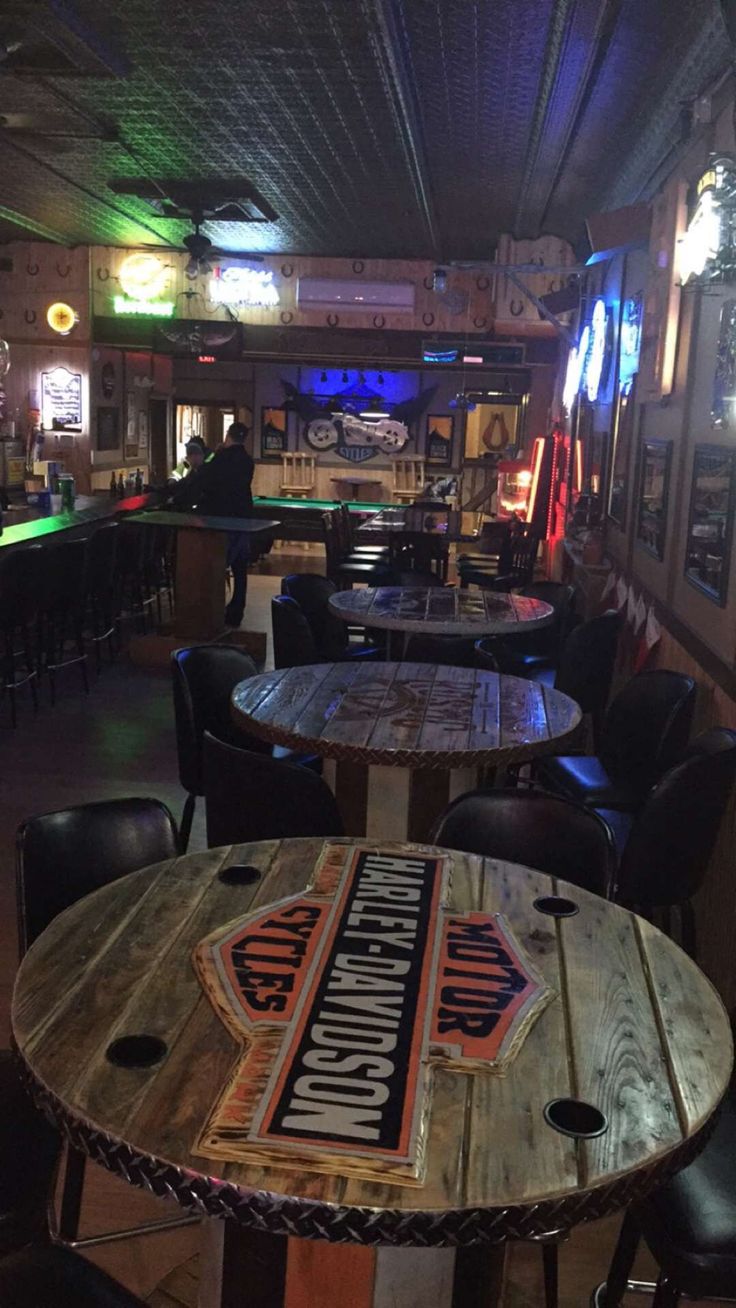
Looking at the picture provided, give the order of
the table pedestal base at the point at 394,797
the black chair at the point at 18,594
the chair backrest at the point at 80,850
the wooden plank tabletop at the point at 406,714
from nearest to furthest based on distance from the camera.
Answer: the chair backrest at the point at 80,850
the wooden plank tabletop at the point at 406,714
the table pedestal base at the point at 394,797
the black chair at the point at 18,594

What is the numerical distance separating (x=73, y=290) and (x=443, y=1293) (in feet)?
37.8

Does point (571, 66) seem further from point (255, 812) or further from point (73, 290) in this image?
point (73, 290)

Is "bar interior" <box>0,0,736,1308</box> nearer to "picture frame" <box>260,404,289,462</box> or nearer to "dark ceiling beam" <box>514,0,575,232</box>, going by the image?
"dark ceiling beam" <box>514,0,575,232</box>

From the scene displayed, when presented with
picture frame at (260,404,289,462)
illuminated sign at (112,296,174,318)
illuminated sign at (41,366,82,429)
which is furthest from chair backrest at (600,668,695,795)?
picture frame at (260,404,289,462)

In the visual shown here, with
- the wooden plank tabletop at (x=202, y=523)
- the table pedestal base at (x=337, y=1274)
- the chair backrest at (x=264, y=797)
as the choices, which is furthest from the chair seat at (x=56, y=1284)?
the wooden plank tabletop at (x=202, y=523)

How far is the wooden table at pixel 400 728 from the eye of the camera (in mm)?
3000

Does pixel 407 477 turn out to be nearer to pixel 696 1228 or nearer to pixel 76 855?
pixel 76 855

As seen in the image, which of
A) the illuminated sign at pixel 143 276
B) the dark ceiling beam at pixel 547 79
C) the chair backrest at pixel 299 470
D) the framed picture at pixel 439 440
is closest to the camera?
the dark ceiling beam at pixel 547 79

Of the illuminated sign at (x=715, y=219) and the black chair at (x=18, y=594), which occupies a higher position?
the illuminated sign at (x=715, y=219)

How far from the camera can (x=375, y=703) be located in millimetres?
3451

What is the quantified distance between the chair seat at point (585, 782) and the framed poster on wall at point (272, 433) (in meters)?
12.3

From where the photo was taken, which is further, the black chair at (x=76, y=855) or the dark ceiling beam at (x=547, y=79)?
the dark ceiling beam at (x=547, y=79)

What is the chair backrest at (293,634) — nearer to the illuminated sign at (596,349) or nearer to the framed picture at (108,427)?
the illuminated sign at (596,349)

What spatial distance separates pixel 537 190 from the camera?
784 cm
